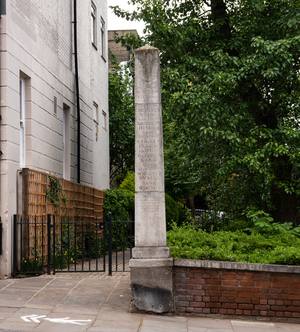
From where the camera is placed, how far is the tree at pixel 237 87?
36.9ft

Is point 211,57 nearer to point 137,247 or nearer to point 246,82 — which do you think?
point 246,82

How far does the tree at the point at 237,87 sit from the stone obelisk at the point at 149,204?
3141 millimetres

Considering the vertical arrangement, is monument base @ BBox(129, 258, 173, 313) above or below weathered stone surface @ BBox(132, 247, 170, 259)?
below

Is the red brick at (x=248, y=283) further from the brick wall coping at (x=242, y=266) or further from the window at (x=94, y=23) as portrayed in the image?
the window at (x=94, y=23)

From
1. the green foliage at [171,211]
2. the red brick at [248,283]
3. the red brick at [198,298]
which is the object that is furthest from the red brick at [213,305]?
the green foliage at [171,211]

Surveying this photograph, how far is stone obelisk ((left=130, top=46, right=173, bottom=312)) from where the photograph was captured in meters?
7.44

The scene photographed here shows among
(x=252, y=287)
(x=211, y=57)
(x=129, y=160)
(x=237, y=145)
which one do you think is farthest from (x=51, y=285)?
(x=129, y=160)

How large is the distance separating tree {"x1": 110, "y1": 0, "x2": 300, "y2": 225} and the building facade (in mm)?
2297

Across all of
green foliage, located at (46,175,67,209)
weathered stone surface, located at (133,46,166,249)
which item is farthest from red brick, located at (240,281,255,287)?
green foliage, located at (46,175,67,209)

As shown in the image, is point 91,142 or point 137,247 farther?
point 91,142

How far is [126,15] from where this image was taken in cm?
1329

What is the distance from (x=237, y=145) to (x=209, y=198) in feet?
24.3

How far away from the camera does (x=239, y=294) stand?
734cm

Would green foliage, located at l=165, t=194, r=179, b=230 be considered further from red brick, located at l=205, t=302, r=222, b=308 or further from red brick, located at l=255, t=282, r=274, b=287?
red brick, located at l=255, t=282, r=274, b=287
